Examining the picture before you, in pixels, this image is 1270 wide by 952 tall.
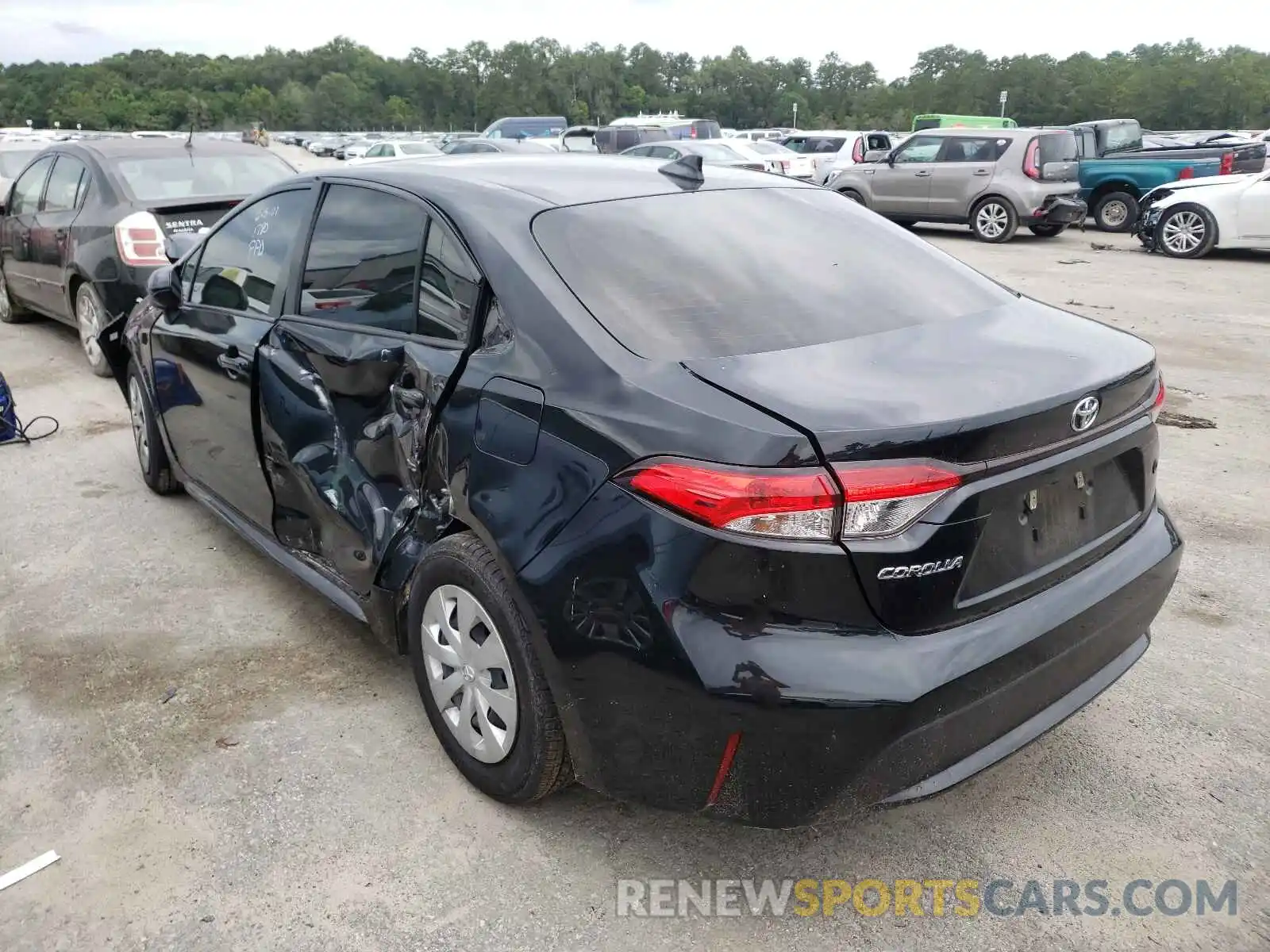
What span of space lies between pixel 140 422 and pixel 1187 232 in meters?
13.3

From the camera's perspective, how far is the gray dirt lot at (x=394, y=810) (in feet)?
7.52

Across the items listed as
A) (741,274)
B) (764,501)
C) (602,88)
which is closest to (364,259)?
(741,274)

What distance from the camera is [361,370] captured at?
296cm

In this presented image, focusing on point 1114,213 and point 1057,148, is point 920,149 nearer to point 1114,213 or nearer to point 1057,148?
point 1057,148

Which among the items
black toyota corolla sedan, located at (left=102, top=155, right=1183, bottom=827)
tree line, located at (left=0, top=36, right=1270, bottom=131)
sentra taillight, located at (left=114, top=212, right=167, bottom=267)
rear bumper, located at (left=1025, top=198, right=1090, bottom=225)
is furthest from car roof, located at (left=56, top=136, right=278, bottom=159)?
tree line, located at (left=0, top=36, right=1270, bottom=131)

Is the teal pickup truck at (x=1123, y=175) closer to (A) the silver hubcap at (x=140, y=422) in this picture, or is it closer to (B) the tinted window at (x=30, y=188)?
(B) the tinted window at (x=30, y=188)

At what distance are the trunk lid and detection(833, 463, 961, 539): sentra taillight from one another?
2 centimetres

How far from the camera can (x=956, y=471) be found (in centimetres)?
202

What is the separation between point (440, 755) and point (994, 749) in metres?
1.54

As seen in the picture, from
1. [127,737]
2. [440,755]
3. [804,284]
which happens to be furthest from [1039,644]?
[127,737]

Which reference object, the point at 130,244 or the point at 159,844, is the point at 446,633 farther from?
the point at 130,244

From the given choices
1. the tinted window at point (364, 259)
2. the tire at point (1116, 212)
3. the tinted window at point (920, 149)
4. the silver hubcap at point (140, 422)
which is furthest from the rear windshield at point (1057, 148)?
the tinted window at point (364, 259)

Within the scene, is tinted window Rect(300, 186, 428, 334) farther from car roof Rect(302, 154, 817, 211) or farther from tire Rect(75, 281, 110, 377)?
tire Rect(75, 281, 110, 377)

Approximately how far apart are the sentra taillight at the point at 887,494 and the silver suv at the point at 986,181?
1401 centimetres
